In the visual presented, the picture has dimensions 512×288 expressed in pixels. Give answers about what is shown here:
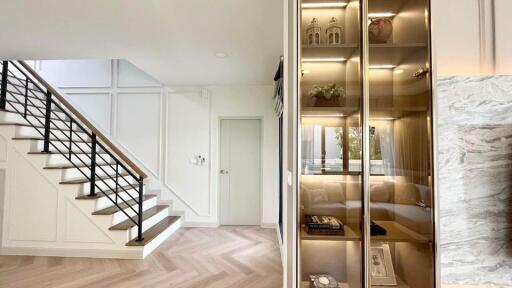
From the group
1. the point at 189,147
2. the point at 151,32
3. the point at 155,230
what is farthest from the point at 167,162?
the point at 151,32

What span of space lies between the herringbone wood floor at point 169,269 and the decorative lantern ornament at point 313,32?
7.72ft

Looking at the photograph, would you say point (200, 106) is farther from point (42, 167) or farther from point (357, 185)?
point (357, 185)

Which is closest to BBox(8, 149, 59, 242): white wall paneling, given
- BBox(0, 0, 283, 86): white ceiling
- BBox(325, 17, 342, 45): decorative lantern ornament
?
BBox(0, 0, 283, 86): white ceiling

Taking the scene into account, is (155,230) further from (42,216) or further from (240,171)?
(240,171)

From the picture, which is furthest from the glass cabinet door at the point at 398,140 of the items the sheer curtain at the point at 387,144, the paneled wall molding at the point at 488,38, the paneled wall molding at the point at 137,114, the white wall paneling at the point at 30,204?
the white wall paneling at the point at 30,204

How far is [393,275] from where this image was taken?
1.70 m

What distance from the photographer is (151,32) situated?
2.68m

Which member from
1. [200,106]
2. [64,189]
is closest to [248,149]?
[200,106]

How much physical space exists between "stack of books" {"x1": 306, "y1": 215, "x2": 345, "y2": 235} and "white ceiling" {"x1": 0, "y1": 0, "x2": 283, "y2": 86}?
5.84ft

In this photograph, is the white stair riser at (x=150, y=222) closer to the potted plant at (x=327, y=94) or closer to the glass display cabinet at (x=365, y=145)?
the glass display cabinet at (x=365, y=145)

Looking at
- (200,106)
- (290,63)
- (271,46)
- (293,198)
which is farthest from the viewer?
(200,106)

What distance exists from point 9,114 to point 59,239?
6.04 feet

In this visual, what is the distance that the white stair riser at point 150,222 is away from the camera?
3.48 metres

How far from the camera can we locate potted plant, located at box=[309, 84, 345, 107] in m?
1.78
